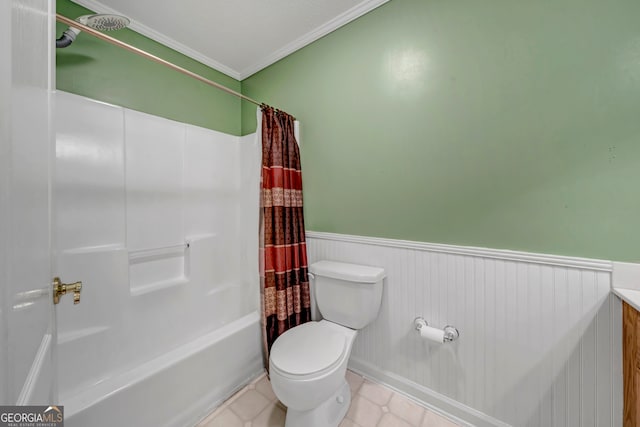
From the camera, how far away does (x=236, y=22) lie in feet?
5.10

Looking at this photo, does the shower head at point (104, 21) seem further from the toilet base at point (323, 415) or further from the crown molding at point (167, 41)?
the toilet base at point (323, 415)

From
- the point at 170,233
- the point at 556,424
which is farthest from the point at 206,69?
the point at 556,424

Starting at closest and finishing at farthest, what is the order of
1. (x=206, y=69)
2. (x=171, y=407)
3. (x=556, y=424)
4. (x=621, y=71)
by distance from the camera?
(x=621, y=71), (x=556, y=424), (x=171, y=407), (x=206, y=69)

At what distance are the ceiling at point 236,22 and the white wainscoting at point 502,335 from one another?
59.1 inches

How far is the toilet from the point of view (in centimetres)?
100

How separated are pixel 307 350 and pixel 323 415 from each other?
1.04 ft

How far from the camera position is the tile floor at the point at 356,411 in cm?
119

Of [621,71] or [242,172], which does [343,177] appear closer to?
[242,172]

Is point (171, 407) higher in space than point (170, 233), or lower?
lower

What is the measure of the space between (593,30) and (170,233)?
2.41 metres

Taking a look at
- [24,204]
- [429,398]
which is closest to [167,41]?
[24,204]

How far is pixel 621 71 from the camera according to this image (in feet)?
2.84

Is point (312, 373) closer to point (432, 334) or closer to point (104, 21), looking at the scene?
point (432, 334)

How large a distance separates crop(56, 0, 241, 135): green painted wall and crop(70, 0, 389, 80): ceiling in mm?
102
